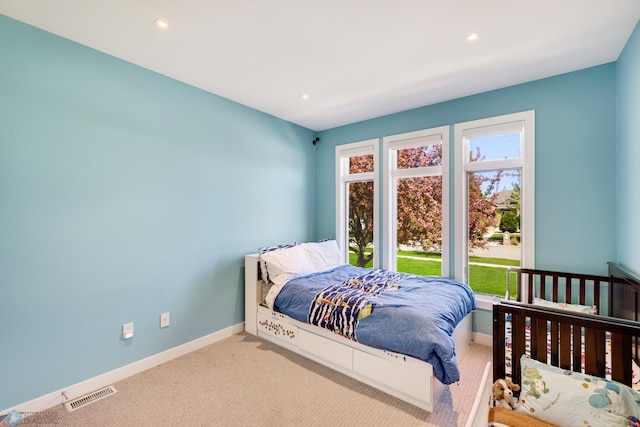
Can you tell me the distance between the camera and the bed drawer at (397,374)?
6.40 feet

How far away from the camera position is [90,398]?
2113 millimetres

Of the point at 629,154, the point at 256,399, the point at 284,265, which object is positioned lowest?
the point at 256,399

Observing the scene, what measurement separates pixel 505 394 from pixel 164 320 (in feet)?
8.83

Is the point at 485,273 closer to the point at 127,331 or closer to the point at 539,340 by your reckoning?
the point at 539,340

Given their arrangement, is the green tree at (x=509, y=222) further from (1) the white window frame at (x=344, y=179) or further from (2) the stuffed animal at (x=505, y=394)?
(2) the stuffed animal at (x=505, y=394)

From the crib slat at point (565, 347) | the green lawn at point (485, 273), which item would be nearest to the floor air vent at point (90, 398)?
the crib slat at point (565, 347)

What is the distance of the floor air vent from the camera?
202 centimetres

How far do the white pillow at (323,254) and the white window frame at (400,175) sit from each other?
0.64 m

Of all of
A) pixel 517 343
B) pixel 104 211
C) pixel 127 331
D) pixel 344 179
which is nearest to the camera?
pixel 517 343

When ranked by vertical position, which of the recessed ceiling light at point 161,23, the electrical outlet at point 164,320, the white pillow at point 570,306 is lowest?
the electrical outlet at point 164,320

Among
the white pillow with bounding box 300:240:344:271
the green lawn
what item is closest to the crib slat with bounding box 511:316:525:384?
the green lawn

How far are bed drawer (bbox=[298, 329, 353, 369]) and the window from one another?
1.60 metres

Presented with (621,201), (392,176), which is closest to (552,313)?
(621,201)

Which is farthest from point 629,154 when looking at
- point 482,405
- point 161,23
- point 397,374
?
point 161,23
